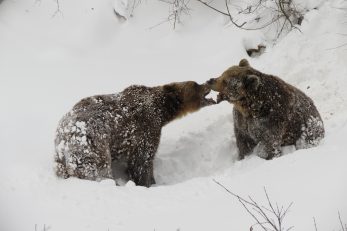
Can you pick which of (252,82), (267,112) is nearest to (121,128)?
(252,82)

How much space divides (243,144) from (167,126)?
5.59 feet

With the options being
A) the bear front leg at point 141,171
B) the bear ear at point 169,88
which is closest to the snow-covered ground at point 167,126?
the bear front leg at point 141,171

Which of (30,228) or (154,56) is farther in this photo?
(154,56)

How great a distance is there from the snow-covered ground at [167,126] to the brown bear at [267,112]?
0.31 metres

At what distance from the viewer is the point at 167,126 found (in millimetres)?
10023

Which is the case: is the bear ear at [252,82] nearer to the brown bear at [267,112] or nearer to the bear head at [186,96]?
the brown bear at [267,112]

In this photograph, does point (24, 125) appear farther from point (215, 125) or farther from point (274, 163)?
point (274, 163)

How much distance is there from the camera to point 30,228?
6133mm

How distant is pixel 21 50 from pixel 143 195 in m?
5.46

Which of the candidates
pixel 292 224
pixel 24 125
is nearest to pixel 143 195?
pixel 292 224

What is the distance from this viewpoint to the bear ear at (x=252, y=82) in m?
8.25

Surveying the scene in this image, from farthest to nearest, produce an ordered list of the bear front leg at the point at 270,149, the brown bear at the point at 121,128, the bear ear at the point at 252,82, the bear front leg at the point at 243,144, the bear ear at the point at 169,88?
the bear ear at the point at 169,88 < the bear front leg at the point at 243,144 < the bear front leg at the point at 270,149 < the bear ear at the point at 252,82 < the brown bear at the point at 121,128

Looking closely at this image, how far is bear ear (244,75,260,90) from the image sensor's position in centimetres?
825

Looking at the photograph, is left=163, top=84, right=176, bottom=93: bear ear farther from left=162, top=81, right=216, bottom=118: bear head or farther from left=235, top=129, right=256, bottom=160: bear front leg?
left=235, top=129, right=256, bottom=160: bear front leg
